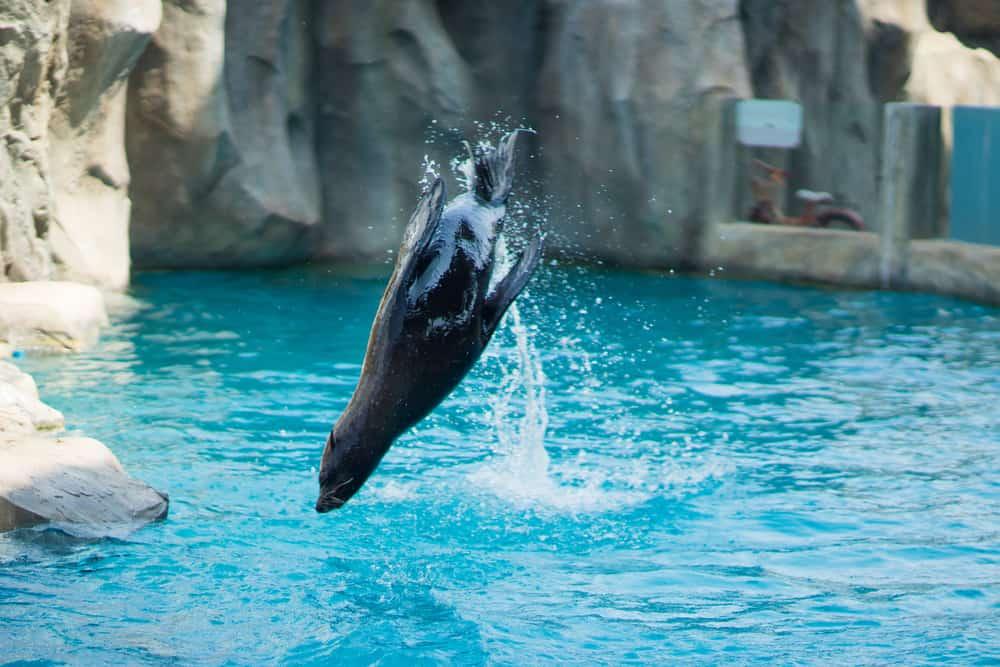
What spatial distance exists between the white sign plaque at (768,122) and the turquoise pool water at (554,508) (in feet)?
10.6

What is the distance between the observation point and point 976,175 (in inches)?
443

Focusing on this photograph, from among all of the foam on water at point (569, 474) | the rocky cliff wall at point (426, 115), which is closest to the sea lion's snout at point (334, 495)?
the foam on water at point (569, 474)

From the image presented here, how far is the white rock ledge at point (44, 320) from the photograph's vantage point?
8.17 metres

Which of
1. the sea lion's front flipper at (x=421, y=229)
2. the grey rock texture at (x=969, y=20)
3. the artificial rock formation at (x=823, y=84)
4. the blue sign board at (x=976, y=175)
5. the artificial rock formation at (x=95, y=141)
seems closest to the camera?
the sea lion's front flipper at (x=421, y=229)

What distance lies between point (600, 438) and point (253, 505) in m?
1.89

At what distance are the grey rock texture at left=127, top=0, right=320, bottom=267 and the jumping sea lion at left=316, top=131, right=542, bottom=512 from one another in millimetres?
7531

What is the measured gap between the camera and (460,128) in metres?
12.6

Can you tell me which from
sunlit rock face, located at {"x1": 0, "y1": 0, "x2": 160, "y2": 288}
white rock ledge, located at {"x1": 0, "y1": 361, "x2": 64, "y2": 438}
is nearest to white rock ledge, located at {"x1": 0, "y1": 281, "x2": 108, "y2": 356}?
sunlit rock face, located at {"x1": 0, "y1": 0, "x2": 160, "y2": 288}

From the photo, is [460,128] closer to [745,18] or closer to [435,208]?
[745,18]

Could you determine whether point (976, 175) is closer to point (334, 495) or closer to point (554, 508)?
point (554, 508)

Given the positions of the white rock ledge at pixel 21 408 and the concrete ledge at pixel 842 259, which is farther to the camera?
the concrete ledge at pixel 842 259

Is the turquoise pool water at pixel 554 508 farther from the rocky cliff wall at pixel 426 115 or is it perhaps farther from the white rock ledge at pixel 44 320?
the rocky cliff wall at pixel 426 115

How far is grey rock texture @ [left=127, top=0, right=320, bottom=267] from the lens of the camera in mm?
11031

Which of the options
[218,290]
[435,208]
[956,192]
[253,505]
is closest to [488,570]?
[253,505]
